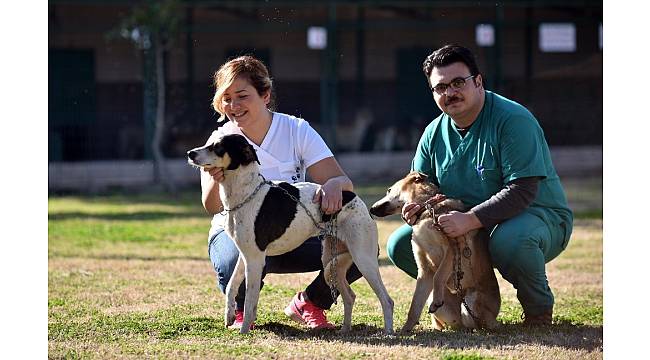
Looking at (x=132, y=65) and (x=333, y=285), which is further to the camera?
(x=132, y=65)

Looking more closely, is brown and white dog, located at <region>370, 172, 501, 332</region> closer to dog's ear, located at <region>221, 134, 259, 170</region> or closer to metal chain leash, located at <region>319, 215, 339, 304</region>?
metal chain leash, located at <region>319, 215, 339, 304</region>

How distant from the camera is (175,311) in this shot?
609 cm

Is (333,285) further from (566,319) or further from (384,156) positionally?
(384,156)

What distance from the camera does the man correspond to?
5.22 metres

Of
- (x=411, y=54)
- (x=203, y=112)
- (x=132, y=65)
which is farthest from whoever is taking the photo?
(x=411, y=54)

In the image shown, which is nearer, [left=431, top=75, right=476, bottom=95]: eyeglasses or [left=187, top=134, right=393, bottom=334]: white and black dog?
[left=187, top=134, right=393, bottom=334]: white and black dog

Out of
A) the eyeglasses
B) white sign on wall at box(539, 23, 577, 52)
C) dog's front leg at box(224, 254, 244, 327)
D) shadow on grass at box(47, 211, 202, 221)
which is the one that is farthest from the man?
white sign on wall at box(539, 23, 577, 52)

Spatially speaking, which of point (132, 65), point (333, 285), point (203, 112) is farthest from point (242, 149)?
point (132, 65)

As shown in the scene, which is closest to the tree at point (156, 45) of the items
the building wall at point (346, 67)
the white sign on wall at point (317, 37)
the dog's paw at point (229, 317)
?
the building wall at point (346, 67)

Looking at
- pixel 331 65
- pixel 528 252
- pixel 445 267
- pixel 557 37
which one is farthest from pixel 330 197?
pixel 557 37

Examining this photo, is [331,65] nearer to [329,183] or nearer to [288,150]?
[288,150]

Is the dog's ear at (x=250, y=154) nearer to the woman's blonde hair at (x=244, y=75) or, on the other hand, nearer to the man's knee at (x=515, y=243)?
the woman's blonde hair at (x=244, y=75)

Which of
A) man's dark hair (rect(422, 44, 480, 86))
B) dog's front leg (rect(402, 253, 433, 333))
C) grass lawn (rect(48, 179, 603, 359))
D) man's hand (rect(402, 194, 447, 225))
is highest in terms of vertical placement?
man's dark hair (rect(422, 44, 480, 86))
